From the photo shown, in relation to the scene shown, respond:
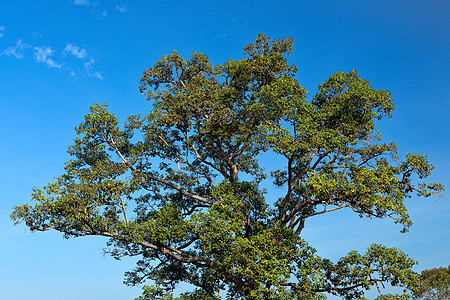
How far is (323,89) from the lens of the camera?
17141mm

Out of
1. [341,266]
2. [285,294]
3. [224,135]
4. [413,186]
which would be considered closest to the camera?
[285,294]

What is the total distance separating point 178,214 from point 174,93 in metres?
5.72

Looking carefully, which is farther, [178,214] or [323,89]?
[323,89]

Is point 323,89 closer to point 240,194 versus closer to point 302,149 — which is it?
point 302,149

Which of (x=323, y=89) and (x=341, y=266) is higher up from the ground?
(x=323, y=89)

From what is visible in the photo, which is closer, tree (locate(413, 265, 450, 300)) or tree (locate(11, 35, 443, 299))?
tree (locate(11, 35, 443, 299))

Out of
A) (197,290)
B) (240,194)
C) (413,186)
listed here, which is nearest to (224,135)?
(240,194)

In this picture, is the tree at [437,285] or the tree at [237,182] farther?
the tree at [437,285]

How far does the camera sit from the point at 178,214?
1520 centimetres

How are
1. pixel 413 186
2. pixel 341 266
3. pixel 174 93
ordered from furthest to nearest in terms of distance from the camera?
pixel 174 93
pixel 413 186
pixel 341 266

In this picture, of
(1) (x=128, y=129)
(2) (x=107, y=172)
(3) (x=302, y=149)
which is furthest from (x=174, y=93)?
(3) (x=302, y=149)

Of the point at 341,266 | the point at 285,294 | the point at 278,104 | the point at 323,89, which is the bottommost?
the point at 285,294

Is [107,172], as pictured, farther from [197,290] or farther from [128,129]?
[197,290]

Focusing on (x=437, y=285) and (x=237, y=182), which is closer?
(x=237, y=182)
